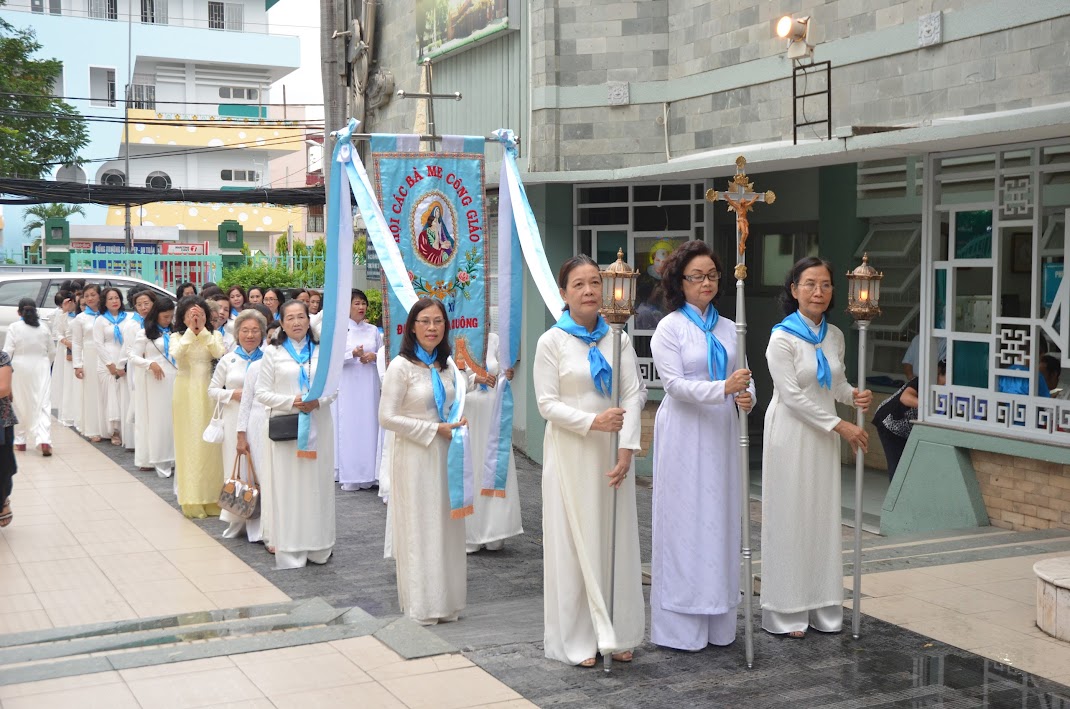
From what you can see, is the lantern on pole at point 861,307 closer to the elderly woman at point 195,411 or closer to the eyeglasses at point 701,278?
the eyeglasses at point 701,278

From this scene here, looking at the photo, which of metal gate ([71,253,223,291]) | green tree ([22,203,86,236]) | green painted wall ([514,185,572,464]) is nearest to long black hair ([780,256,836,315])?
green painted wall ([514,185,572,464])

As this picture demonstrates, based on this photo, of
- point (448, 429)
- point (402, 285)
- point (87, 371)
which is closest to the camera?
point (448, 429)

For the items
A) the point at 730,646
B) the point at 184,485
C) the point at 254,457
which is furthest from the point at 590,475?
the point at 184,485

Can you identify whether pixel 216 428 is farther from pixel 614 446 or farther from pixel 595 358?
pixel 614 446

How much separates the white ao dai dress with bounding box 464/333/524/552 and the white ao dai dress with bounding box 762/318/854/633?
2955 mm

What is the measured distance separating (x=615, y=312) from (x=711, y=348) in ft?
2.21

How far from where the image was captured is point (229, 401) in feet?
32.3

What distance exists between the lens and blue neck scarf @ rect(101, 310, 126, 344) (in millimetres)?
13977

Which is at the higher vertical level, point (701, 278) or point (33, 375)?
point (701, 278)

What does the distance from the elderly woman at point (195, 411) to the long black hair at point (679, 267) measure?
5.63 m

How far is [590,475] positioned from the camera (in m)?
5.95

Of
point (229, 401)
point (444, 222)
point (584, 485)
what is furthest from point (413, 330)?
point (229, 401)

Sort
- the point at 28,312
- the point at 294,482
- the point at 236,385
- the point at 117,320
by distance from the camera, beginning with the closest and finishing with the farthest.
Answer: the point at 294,482
the point at 236,385
the point at 28,312
the point at 117,320

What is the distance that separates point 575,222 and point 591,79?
1.52 m
